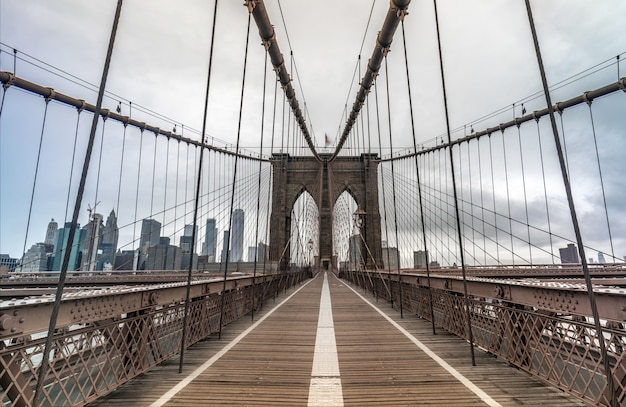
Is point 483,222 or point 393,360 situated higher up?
point 483,222

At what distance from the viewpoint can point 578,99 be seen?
69.2 ft

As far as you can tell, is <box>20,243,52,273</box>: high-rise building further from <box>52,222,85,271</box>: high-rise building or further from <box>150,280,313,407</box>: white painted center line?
<box>150,280,313,407</box>: white painted center line

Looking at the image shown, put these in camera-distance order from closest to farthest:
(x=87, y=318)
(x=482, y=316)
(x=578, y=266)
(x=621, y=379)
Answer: (x=621, y=379) → (x=87, y=318) → (x=482, y=316) → (x=578, y=266)

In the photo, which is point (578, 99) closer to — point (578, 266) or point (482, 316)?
point (578, 266)

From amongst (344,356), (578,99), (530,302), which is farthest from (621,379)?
(578,99)

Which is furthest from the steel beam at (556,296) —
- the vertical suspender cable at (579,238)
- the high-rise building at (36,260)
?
the high-rise building at (36,260)

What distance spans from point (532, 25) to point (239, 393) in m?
5.28

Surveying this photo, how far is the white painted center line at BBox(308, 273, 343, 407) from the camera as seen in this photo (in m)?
3.12

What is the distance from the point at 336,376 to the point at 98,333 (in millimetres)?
2844

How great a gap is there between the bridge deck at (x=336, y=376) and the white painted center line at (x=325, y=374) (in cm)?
1

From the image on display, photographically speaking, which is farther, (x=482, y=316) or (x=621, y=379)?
(x=482, y=316)

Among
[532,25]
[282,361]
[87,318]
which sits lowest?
[282,361]

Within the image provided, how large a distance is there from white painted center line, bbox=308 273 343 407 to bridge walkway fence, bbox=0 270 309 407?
7.17ft

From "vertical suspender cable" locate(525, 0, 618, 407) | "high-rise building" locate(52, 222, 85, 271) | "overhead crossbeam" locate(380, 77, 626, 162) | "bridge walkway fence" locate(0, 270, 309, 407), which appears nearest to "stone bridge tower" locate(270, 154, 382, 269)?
"overhead crossbeam" locate(380, 77, 626, 162)
